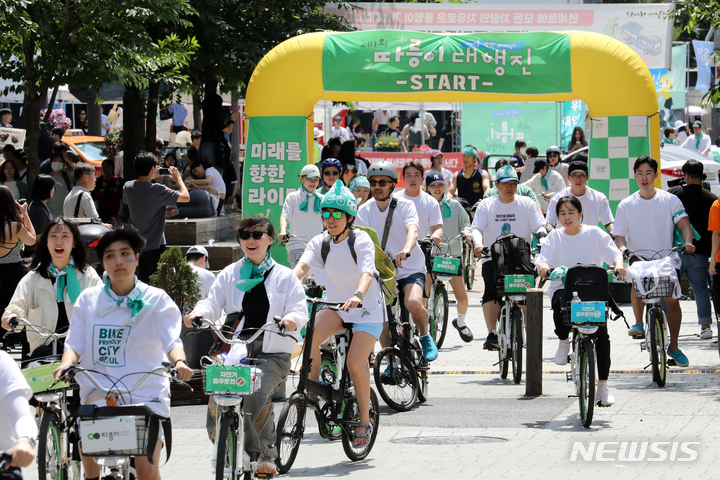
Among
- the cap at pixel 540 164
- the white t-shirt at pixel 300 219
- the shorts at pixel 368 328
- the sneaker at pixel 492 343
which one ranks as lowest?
the sneaker at pixel 492 343

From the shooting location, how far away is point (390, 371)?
29.1 ft

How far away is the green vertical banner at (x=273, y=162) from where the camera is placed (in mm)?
15828

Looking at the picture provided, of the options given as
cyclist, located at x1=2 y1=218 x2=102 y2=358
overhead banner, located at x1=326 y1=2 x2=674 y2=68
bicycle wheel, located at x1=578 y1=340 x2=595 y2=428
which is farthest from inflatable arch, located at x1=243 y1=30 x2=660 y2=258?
cyclist, located at x1=2 y1=218 x2=102 y2=358

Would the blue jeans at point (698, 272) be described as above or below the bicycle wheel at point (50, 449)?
above

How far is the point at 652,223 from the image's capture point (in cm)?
1050

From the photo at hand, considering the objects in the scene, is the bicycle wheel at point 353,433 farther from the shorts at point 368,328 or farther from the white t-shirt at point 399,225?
the white t-shirt at point 399,225

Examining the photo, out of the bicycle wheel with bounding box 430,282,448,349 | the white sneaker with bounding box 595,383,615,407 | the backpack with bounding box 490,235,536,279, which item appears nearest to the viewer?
the white sneaker with bounding box 595,383,615,407

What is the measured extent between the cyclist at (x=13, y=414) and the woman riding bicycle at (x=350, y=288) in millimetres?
3297

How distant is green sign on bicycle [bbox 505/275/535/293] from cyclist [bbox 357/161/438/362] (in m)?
0.82

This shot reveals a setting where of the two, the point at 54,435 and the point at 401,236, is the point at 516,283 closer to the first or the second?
the point at 401,236

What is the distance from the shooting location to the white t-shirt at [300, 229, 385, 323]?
7.42 meters

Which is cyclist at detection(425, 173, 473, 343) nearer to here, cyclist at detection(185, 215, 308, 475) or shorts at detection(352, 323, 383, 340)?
shorts at detection(352, 323, 383, 340)

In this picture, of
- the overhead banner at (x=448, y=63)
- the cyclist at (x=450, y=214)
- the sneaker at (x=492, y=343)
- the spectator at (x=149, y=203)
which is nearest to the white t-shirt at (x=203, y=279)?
the spectator at (x=149, y=203)

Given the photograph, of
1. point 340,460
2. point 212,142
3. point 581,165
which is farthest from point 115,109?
point 340,460
